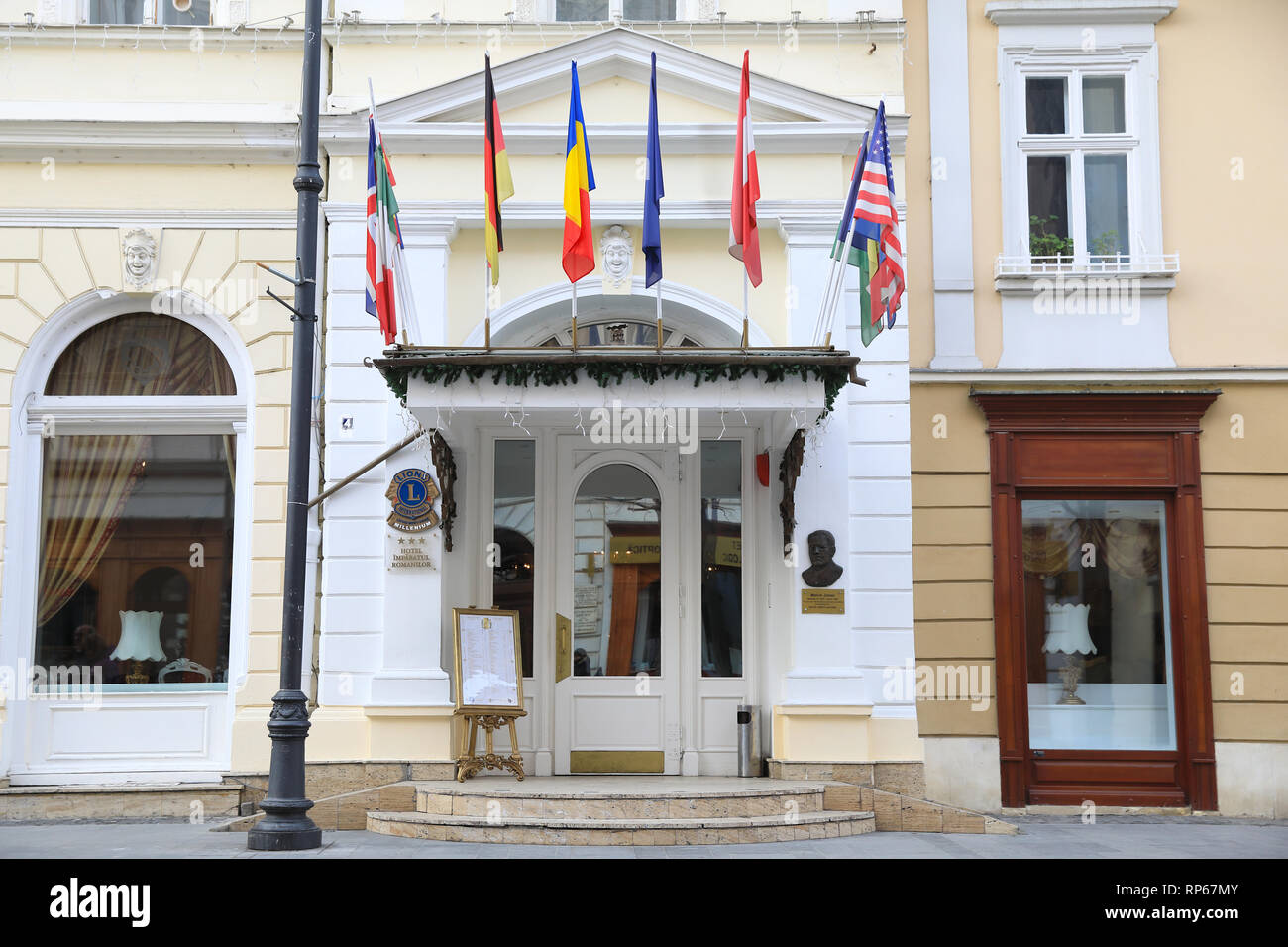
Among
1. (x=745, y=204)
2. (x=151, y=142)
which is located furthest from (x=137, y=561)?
(x=745, y=204)

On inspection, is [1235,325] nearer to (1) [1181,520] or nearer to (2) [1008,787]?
(1) [1181,520]

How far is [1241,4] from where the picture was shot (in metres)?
13.4

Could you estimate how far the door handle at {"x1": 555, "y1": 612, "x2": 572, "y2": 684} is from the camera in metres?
12.7

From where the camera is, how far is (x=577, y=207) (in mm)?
10891

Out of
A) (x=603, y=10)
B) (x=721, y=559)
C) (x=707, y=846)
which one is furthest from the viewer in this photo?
(x=603, y=10)

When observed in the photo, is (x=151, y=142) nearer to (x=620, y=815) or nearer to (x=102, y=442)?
(x=102, y=442)

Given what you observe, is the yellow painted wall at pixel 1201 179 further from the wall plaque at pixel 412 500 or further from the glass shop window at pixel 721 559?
the wall plaque at pixel 412 500

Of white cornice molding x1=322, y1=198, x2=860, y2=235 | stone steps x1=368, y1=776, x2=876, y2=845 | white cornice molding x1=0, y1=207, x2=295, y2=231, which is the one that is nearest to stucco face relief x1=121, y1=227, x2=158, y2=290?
white cornice molding x1=0, y1=207, x2=295, y2=231

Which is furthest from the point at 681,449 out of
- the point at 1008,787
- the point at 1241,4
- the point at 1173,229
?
the point at 1241,4

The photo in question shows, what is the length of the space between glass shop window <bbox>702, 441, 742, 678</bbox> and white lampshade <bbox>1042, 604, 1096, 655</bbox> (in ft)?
9.45

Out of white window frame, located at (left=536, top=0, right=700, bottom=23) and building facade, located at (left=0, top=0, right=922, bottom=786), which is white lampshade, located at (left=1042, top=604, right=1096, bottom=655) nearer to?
building facade, located at (left=0, top=0, right=922, bottom=786)

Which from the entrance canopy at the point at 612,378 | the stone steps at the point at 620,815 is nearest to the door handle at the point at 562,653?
the stone steps at the point at 620,815

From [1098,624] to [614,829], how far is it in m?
5.34

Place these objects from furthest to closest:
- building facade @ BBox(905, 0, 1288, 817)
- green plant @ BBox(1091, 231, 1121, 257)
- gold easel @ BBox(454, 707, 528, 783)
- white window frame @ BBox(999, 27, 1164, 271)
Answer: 1. green plant @ BBox(1091, 231, 1121, 257)
2. white window frame @ BBox(999, 27, 1164, 271)
3. building facade @ BBox(905, 0, 1288, 817)
4. gold easel @ BBox(454, 707, 528, 783)
